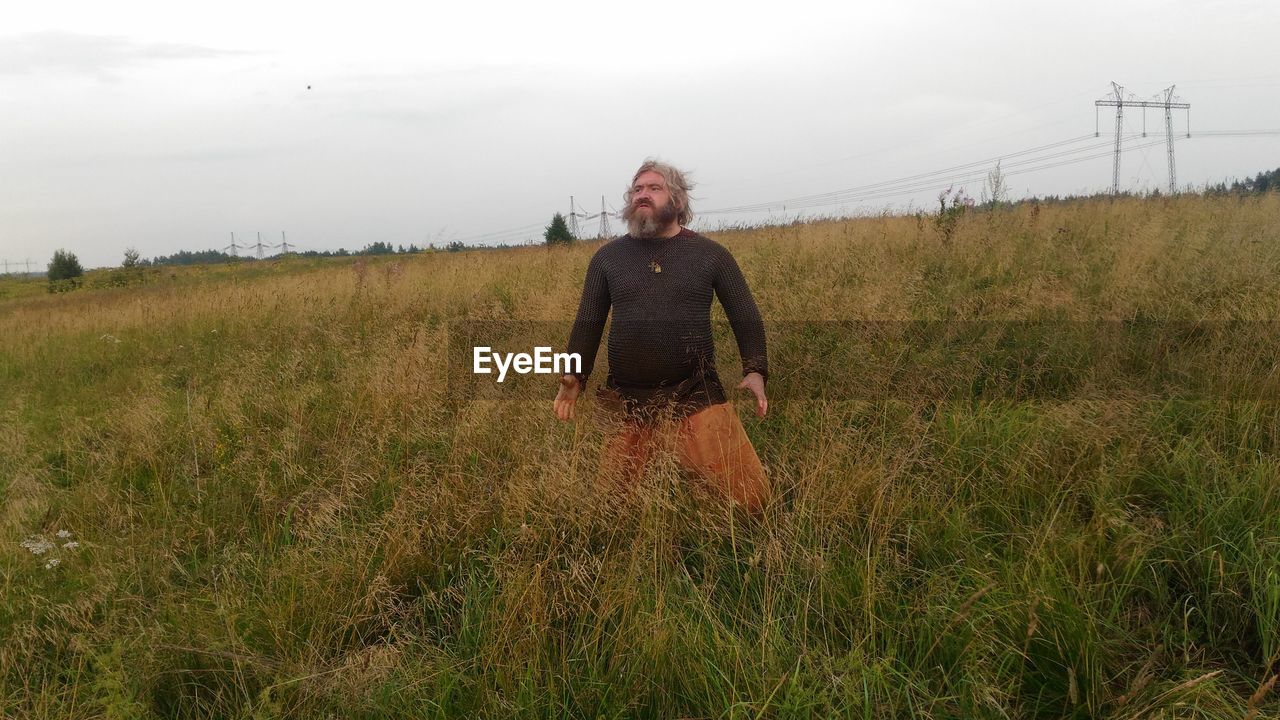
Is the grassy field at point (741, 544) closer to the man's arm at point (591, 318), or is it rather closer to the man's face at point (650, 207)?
the man's arm at point (591, 318)

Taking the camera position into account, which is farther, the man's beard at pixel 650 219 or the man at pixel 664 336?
the man's beard at pixel 650 219

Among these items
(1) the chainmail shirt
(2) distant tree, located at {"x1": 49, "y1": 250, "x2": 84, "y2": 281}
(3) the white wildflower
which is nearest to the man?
(1) the chainmail shirt

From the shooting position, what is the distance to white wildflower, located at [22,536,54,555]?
252 cm

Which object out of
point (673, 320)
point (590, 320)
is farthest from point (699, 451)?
point (590, 320)

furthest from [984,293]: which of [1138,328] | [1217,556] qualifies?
[1217,556]

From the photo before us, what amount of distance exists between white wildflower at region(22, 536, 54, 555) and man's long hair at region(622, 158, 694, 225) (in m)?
2.75

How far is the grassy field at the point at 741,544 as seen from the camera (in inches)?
66.7

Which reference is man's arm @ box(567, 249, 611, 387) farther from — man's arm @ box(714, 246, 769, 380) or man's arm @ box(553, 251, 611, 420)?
man's arm @ box(714, 246, 769, 380)

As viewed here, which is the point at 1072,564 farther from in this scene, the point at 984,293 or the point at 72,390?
the point at 72,390

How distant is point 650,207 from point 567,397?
3.03 feet

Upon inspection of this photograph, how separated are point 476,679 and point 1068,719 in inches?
59.5

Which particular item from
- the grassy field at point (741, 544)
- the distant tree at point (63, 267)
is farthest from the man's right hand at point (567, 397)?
the distant tree at point (63, 267)

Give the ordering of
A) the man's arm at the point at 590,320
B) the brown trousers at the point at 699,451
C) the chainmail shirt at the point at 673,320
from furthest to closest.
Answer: the man's arm at the point at 590,320, the chainmail shirt at the point at 673,320, the brown trousers at the point at 699,451

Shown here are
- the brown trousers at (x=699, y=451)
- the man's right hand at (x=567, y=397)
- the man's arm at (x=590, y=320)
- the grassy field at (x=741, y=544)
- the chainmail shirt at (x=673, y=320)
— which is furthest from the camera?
the man's arm at (x=590, y=320)
